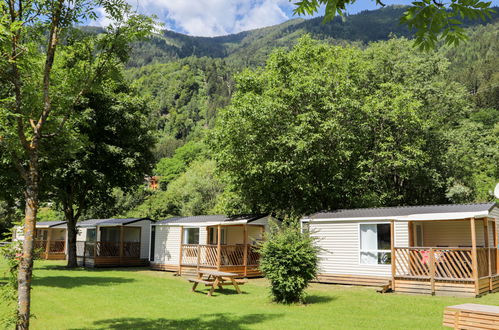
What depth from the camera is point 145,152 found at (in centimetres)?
2364

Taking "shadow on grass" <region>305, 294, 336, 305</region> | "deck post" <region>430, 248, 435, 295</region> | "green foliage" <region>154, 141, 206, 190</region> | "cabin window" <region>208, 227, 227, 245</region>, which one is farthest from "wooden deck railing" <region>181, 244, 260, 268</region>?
"green foliage" <region>154, 141, 206, 190</region>

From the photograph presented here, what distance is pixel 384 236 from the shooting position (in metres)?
15.5

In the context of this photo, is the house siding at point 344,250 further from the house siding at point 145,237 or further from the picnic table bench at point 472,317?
the house siding at point 145,237

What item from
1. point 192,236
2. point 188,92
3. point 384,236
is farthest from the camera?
point 188,92

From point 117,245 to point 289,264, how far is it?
16.9 metres

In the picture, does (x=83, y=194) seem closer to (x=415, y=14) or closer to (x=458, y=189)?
(x=458, y=189)

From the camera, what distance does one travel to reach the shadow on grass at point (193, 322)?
852cm

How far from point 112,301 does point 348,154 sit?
39.8 feet

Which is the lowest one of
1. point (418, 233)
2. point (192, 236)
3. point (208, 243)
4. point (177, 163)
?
point (208, 243)

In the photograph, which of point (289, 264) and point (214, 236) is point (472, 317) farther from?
point (214, 236)

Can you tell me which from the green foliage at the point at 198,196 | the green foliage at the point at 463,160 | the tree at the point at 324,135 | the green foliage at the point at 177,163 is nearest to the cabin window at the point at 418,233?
the tree at the point at 324,135

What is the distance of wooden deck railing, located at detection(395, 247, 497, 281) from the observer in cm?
1284

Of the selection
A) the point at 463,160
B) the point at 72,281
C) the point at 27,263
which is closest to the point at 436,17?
the point at 27,263

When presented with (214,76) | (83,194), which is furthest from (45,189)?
(214,76)
